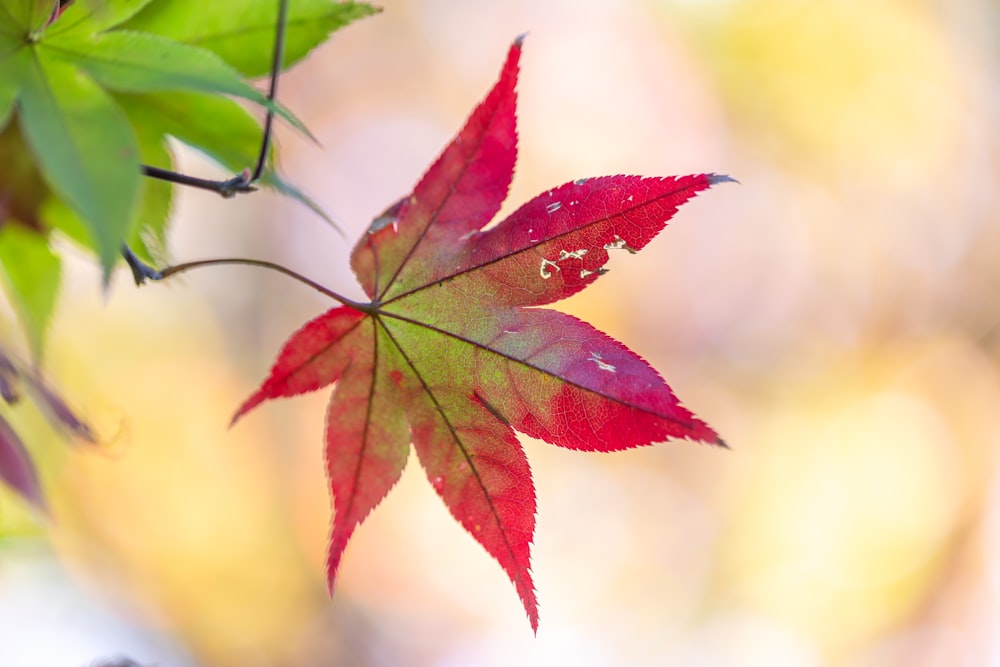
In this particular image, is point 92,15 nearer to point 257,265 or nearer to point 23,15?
point 23,15

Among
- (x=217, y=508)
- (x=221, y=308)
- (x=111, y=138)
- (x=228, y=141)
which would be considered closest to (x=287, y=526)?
(x=217, y=508)

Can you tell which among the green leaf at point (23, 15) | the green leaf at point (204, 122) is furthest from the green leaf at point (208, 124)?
the green leaf at point (23, 15)

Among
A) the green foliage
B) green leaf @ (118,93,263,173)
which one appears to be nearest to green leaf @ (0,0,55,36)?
the green foliage

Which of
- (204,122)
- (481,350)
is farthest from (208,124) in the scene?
(481,350)

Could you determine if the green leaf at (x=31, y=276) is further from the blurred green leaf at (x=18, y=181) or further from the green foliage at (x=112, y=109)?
the blurred green leaf at (x=18, y=181)

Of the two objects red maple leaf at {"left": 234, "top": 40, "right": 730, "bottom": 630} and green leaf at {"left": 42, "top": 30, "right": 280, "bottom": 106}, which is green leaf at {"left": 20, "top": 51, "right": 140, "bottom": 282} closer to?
green leaf at {"left": 42, "top": 30, "right": 280, "bottom": 106}

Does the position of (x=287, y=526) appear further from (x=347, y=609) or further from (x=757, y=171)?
(x=757, y=171)

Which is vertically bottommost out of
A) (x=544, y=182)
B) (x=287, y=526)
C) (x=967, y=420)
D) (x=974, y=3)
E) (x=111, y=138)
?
(x=111, y=138)

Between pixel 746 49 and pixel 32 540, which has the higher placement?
pixel 746 49
